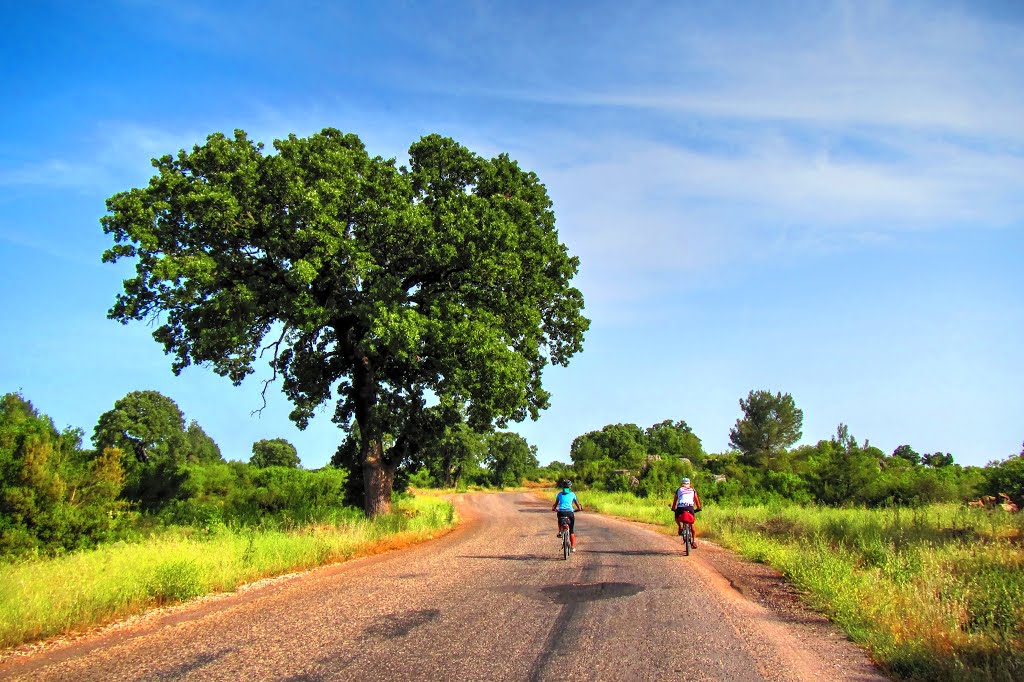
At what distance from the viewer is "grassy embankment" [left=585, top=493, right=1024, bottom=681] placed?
280 inches

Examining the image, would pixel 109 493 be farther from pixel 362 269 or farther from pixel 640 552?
pixel 640 552

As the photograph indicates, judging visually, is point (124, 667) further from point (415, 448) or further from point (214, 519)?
point (415, 448)

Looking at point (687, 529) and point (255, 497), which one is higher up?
point (687, 529)

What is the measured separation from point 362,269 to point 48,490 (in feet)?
32.7

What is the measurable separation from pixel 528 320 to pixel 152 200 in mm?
13119

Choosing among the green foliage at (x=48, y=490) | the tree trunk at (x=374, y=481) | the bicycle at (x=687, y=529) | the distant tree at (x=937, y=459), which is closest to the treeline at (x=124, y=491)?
the green foliage at (x=48, y=490)

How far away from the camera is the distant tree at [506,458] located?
112750 mm

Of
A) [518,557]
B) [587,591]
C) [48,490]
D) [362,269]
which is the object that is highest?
[362,269]

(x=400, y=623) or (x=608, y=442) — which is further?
(x=608, y=442)

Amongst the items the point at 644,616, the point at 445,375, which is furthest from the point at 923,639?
the point at 445,375

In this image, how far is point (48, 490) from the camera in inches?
539

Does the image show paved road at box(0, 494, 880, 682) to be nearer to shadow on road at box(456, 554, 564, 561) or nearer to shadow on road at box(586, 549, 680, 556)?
shadow on road at box(456, 554, 564, 561)

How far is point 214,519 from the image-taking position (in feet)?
62.2

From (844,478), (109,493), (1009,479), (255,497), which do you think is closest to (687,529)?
(109,493)
